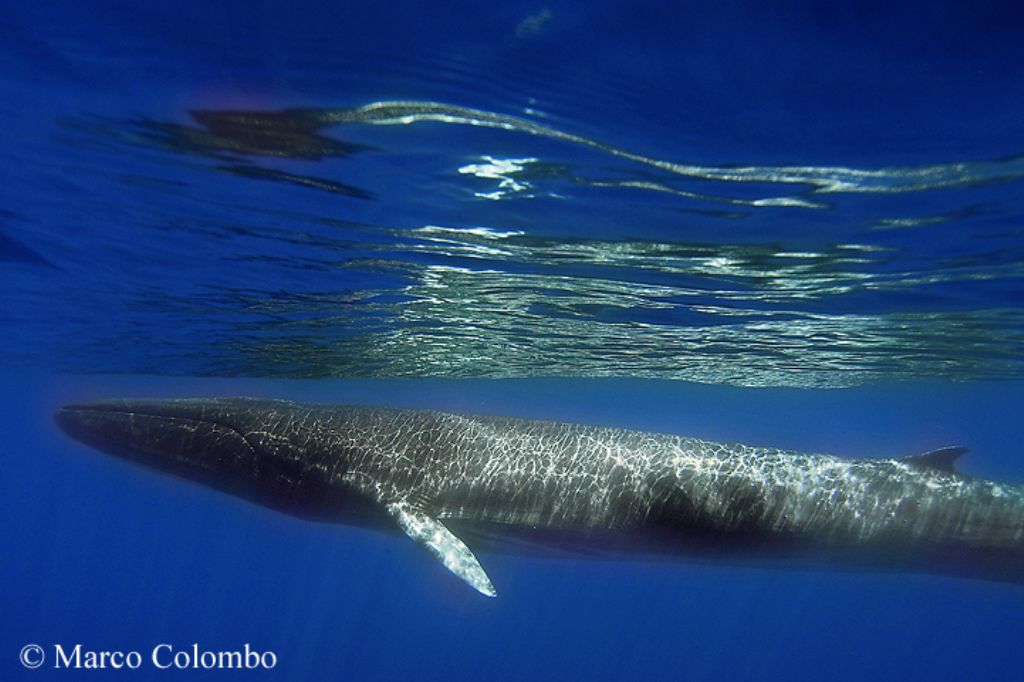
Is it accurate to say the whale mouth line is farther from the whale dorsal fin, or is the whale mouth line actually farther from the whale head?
the whale dorsal fin

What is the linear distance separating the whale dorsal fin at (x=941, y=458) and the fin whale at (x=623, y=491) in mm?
20

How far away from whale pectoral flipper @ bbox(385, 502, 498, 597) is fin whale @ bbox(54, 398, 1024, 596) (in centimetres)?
6

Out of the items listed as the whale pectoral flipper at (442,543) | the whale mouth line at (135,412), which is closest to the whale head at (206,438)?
the whale mouth line at (135,412)

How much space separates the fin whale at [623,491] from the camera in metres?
9.84

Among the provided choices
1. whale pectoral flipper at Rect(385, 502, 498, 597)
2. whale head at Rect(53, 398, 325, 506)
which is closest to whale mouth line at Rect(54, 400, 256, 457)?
whale head at Rect(53, 398, 325, 506)

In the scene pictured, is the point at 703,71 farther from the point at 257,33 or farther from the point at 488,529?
the point at 488,529

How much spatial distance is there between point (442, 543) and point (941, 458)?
7.22 m

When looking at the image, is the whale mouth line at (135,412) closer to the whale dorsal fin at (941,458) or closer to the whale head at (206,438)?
the whale head at (206,438)

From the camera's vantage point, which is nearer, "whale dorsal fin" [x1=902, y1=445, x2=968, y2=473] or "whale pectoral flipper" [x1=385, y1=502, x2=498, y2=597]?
"whale pectoral flipper" [x1=385, y1=502, x2=498, y2=597]

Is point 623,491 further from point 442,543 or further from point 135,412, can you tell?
point 135,412

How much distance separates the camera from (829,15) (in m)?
6.01

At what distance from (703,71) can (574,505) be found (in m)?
5.77

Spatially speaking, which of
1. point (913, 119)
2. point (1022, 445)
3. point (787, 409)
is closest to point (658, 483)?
point (913, 119)

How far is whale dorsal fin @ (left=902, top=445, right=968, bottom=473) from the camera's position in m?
10.3
